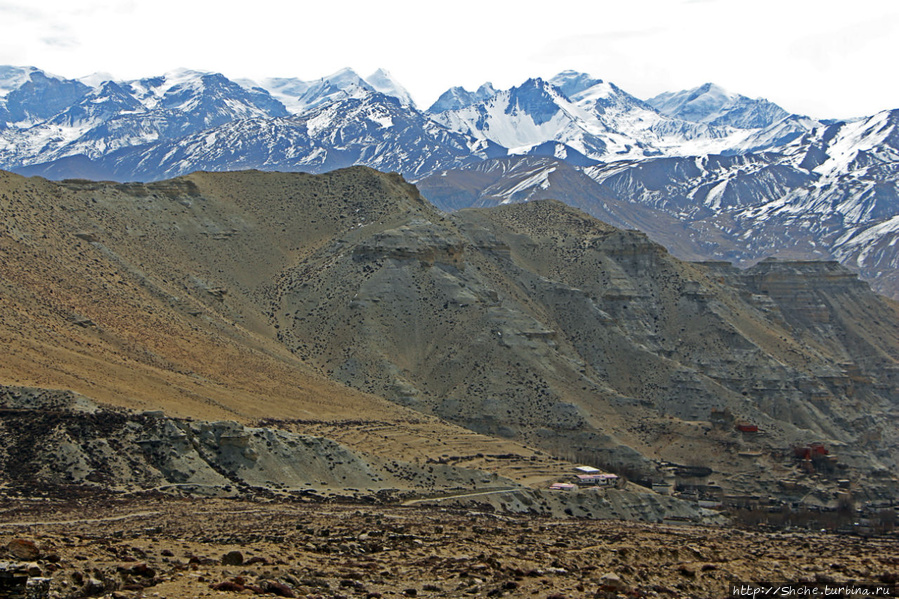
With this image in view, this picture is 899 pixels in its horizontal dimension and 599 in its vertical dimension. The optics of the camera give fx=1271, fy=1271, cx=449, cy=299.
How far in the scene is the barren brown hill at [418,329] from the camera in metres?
116

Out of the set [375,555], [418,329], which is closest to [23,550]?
[375,555]

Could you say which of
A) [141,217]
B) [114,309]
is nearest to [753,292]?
[141,217]

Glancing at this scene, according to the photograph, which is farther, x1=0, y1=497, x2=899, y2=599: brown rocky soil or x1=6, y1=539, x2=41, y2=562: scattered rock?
x1=0, y1=497, x2=899, y2=599: brown rocky soil

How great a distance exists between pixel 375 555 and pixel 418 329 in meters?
90.6

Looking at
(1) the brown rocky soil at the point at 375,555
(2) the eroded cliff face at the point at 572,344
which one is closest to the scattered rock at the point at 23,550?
(1) the brown rocky soil at the point at 375,555

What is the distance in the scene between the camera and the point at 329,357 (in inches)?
5276

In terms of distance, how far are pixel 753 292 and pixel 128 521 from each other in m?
142

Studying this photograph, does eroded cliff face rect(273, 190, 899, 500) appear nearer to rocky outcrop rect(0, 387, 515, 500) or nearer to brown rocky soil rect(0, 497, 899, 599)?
rocky outcrop rect(0, 387, 515, 500)

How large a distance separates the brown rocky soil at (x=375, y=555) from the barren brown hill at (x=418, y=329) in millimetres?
32327

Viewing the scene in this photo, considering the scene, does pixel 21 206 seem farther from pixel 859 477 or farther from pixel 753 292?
pixel 753 292

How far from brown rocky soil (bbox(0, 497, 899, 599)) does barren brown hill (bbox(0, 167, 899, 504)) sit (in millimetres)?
32327

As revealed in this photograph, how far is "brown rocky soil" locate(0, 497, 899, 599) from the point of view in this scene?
40469 mm

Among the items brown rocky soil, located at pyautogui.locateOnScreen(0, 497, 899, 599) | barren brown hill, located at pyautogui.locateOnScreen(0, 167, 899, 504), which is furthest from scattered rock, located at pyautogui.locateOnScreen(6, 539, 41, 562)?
barren brown hill, located at pyautogui.locateOnScreen(0, 167, 899, 504)

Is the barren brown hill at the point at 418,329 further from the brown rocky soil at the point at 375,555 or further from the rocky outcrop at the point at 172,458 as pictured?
the brown rocky soil at the point at 375,555
